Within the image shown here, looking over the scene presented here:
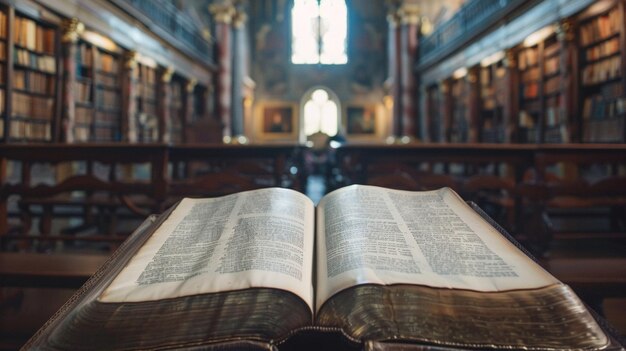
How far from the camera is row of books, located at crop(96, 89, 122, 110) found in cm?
782

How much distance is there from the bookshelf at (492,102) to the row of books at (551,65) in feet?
3.30

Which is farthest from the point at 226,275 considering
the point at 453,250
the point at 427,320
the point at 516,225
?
the point at 516,225

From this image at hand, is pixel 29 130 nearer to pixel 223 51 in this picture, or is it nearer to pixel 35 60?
pixel 35 60

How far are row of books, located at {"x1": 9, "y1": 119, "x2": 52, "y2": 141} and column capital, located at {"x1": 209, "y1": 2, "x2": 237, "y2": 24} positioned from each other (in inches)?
408

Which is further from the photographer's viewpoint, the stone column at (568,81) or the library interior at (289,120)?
the stone column at (568,81)

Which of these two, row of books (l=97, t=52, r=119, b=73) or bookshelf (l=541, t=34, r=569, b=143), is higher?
row of books (l=97, t=52, r=119, b=73)

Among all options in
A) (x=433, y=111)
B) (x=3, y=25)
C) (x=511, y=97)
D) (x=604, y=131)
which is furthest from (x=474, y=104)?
(x=3, y=25)

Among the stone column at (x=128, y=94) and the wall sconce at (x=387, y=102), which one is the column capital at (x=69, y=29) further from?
the wall sconce at (x=387, y=102)

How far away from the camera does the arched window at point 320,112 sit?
19734mm

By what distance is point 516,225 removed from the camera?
376 cm

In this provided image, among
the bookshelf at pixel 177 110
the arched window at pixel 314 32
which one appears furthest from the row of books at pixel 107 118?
the arched window at pixel 314 32

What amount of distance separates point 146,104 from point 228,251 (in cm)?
1021

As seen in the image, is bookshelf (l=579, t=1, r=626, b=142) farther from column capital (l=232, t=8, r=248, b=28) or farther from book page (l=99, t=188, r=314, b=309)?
column capital (l=232, t=8, r=248, b=28)

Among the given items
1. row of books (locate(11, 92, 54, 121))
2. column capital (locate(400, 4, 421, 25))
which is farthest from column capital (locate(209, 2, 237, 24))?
row of books (locate(11, 92, 54, 121))
